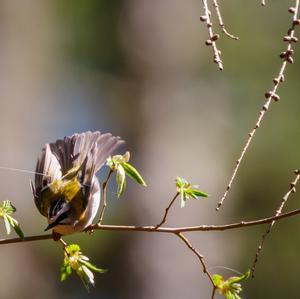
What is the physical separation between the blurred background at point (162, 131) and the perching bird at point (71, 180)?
311cm

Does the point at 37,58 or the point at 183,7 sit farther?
the point at 37,58

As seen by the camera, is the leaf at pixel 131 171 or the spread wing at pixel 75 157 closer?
the leaf at pixel 131 171

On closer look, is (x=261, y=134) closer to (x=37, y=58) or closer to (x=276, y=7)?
(x=276, y=7)

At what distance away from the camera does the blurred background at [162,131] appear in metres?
6.36

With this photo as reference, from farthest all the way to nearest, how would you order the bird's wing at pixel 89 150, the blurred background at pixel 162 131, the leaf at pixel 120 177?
the blurred background at pixel 162 131 < the bird's wing at pixel 89 150 < the leaf at pixel 120 177

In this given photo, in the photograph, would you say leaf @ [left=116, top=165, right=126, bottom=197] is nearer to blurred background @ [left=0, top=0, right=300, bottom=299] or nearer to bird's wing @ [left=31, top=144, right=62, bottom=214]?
bird's wing @ [left=31, top=144, right=62, bottom=214]

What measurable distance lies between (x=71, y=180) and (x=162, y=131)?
144 inches

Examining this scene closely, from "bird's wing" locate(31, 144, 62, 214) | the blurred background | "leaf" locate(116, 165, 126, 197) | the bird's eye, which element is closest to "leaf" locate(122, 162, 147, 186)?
"leaf" locate(116, 165, 126, 197)

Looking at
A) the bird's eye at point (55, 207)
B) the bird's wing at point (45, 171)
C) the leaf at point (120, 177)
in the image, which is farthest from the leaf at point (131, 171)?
the bird's eye at point (55, 207)

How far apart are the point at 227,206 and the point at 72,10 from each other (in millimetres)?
2799

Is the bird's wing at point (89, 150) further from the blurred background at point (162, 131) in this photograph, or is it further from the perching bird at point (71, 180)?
the blurred background at point (162, 131)

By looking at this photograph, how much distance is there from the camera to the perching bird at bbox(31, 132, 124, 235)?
110 inches

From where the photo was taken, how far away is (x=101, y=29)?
7.52 m

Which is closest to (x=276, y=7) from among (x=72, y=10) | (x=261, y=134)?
(x=261, y=134)
